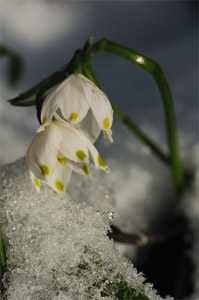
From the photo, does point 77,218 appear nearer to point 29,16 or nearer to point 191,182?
point 191,182

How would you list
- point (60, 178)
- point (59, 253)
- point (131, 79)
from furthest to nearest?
point (131, 79) → point (60, 178) → point (59, 253)

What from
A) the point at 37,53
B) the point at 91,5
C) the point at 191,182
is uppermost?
the point at 91,5

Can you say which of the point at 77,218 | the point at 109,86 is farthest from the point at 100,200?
the point at 109,86

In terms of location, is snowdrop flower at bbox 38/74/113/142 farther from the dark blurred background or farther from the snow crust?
the dark blurred background

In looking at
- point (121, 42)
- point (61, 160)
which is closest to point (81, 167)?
point (61, 160)

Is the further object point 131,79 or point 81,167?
point 131,79

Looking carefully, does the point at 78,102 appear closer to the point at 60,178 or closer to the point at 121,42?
the point at 60,178
